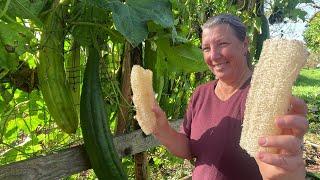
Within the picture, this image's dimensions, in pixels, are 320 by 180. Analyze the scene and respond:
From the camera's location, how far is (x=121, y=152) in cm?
222

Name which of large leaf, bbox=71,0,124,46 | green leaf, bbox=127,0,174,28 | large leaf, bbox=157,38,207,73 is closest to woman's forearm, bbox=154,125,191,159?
large leaf, bbox=157,38,207,73

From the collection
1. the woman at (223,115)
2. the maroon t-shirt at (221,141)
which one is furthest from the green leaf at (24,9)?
the maroon t-shirt at (221,141)

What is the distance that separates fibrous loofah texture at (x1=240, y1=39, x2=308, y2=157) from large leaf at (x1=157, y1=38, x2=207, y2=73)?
941 millimetres

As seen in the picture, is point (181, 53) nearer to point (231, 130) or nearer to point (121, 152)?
point (231, 130)

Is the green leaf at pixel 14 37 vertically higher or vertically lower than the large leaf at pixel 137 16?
lower

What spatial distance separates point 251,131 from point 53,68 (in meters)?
0.88

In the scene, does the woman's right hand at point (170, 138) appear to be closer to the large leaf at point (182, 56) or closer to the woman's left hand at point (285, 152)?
the large leaf at point (182, 56)

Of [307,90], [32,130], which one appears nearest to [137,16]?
[32,130]

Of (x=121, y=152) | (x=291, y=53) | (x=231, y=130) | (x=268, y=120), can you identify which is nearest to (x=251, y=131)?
(x=268, y=120)

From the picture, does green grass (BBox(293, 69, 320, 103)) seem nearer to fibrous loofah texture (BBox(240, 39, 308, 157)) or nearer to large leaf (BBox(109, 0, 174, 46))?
large leaf (BBox(109, 0, 174, 46))

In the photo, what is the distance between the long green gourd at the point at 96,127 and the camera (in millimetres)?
1740

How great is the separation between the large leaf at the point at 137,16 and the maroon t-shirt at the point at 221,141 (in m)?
0.48

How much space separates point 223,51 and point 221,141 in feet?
1.06

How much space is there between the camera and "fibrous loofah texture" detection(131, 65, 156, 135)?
141 centimetres
